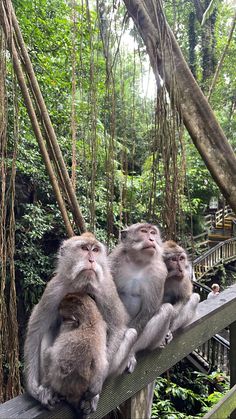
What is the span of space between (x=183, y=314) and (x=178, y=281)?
282mm

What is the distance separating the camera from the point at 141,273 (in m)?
1.93

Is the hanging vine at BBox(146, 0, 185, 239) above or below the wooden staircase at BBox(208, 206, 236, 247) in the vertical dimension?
above

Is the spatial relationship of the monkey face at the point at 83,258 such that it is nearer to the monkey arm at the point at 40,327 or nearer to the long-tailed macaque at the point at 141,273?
the monkey arm at the point at 40,327

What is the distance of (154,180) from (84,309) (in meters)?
0.83

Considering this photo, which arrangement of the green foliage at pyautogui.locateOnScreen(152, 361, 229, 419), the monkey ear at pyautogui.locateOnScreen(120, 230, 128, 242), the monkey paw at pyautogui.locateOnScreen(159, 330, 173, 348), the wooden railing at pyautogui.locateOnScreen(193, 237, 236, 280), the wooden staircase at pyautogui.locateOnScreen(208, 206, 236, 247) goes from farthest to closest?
the wooden staircase at pyautogui.locateOnScreen(208, 206, 236, 247)
the wooden railing at pyautogui.locateOnScreen(193, 237, 236, 280)
the green foliage at pyautogui.locateOnScreen(152, 361, 229, 419)
the monkey ear at pyautogui.locateOnScreen(120, 230, 128, 242)
the monkey paw at pyautogui.locateOnScreen(159, 330, 173, 348)

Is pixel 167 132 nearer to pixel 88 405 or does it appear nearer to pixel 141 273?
pixel 141 273

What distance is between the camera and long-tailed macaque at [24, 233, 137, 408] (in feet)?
4.50

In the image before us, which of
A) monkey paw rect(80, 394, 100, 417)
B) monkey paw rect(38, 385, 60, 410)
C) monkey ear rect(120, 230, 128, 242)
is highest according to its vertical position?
monkey ear rect(120, 230, 128, 242)

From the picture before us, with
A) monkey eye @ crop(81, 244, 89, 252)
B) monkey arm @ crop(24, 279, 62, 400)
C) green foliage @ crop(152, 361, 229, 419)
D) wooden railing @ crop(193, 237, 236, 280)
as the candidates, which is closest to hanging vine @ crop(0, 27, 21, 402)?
monkey arm @ crop(24, 279, 62, 400)

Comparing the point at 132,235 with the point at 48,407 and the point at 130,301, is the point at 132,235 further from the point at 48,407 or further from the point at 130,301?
the point at 48,407

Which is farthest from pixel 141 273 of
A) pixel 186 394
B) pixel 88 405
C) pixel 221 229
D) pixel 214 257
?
pixel 221 229

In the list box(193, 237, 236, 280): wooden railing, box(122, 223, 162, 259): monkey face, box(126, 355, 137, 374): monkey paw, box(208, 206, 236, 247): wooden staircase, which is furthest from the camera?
box(208, 206, 236, 247): wooden staircase

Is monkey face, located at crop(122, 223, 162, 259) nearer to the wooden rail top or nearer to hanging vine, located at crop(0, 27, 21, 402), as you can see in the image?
the wooden rail top

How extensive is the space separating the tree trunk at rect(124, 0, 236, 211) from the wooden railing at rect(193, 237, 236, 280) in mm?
9760
